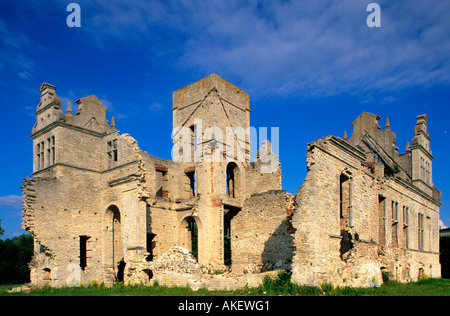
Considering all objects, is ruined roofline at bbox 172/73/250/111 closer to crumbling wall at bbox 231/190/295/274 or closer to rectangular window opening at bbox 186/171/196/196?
rectangular window opening at bbox 186/171/196/196

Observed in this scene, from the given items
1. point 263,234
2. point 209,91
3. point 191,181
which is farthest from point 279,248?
point 209,91

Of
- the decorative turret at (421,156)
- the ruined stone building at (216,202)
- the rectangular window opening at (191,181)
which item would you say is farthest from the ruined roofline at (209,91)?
the decorative turret at (421,156)

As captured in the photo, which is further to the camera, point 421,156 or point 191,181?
point 191,181

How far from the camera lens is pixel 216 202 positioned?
2688 cm

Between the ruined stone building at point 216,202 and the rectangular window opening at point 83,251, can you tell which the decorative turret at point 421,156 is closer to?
the ruined stone building at point 216,202

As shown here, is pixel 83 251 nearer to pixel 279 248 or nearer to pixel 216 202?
pixel 216 202

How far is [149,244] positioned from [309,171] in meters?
14.5

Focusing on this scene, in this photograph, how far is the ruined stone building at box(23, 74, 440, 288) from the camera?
1627 centimetres

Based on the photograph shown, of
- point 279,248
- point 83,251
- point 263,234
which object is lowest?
point 83,251

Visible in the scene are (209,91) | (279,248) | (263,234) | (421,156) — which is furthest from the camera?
(209,91)

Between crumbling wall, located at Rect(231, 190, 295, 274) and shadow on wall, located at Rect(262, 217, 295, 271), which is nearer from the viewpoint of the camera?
shadow on wall, located at Rect(262, 217, 295, 271)

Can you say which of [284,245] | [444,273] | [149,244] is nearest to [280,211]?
[284,245]

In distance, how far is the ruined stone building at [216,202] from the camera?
16266mm

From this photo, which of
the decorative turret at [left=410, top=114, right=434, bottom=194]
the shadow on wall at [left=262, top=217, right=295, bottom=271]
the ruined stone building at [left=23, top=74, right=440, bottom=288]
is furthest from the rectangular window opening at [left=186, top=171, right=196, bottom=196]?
the decorative turret at [left=410, top=114, right=434, bottom=194]
